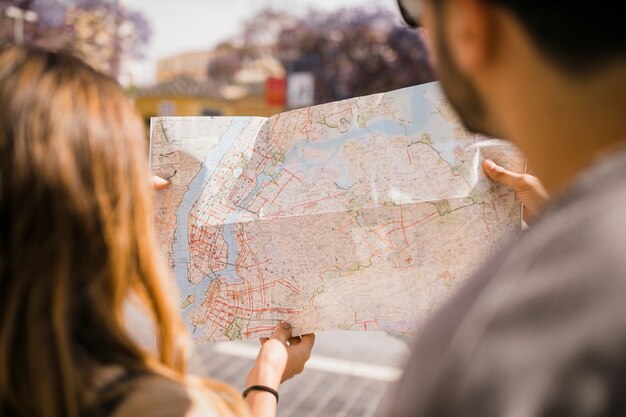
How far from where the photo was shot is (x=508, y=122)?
0.70 m

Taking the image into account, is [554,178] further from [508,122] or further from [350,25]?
[350,25]

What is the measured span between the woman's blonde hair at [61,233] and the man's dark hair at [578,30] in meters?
0.66

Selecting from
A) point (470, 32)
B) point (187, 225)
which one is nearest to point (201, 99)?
point (187, 225)

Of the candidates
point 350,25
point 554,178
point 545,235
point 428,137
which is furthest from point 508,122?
point 350,25

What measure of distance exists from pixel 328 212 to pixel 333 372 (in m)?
3.02

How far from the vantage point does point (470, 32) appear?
684 millimetres

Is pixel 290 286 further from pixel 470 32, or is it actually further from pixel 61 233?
pixel 470 32

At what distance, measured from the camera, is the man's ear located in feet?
2.19

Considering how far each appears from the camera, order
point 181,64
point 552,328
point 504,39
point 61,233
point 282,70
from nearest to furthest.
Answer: point 552,328
point 504,39
point 61,233
point 282,70
point 181,64

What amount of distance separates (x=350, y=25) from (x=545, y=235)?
2025cm

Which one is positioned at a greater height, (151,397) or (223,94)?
(151,397)

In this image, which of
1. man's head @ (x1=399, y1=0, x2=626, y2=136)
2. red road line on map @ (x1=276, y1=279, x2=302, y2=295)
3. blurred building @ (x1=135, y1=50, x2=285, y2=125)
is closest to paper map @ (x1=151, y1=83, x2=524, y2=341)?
red road line on map @ (x1=276, y1=279, x2=302, y2=295)

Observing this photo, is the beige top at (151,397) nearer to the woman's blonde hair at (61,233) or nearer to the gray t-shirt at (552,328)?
the woman's blonde hair at (61,233)

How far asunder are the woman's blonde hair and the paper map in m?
0.67
